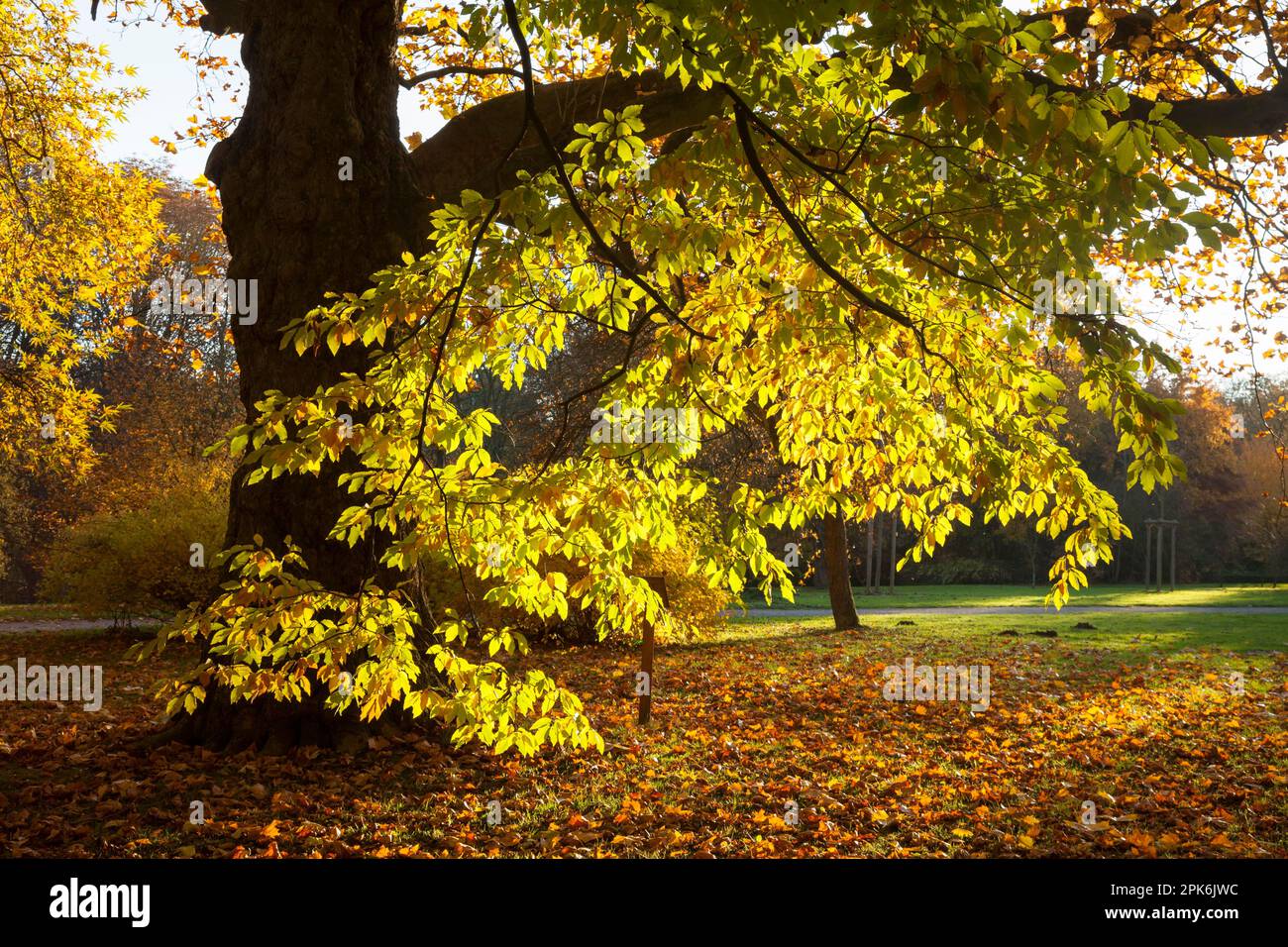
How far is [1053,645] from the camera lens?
14.9m

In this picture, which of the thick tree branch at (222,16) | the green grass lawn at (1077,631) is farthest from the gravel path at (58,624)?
the green grass lawn at (1077,631)

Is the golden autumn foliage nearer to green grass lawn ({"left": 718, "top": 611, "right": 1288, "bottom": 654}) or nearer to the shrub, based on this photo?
the shrub

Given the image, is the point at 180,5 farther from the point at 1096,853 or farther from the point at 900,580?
the point at 900,580

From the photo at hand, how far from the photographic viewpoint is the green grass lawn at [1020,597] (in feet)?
87.7

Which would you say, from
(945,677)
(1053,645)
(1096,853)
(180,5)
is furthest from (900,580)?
(1096,853)

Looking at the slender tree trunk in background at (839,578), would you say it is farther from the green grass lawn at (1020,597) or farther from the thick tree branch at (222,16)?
the thick tree branch at (222,16)

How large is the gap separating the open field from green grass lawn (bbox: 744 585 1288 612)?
53.5 feet

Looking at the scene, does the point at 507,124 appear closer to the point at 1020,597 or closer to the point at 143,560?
the point at 143,560

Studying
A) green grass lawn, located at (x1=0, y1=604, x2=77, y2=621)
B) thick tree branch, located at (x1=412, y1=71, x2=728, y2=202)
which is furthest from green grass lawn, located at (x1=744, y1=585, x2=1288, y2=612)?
thick tree branch, located at (x1=412, y1=71, x2=728, y2=202)

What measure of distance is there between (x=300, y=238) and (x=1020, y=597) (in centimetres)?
2734

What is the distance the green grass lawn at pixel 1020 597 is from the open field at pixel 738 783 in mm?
16308

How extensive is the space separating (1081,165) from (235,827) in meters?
5.26

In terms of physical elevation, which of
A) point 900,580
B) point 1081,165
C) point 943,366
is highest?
point 1081,165

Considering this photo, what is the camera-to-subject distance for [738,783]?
6.78m
